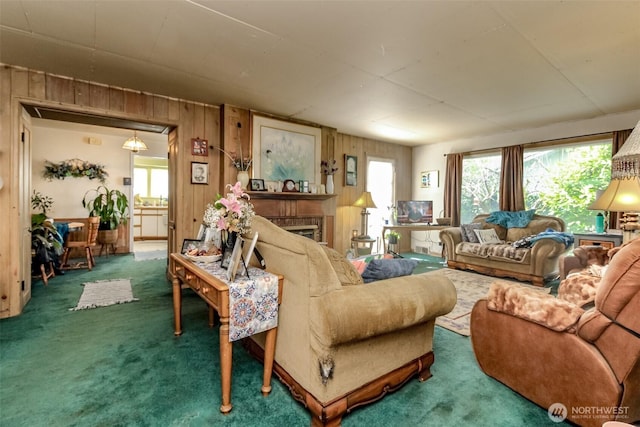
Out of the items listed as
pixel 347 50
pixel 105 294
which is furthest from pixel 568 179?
pixel 105 294

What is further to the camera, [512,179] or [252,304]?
[512,179]

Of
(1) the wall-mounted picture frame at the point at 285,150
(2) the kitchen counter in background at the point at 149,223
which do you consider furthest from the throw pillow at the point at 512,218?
(2) the kitchen counter in background at the point at 149,223

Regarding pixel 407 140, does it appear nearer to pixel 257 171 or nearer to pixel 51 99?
pixel 257 171

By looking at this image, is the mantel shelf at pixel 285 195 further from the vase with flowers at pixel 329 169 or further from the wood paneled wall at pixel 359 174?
the wood paneled wall at pixel 359 174

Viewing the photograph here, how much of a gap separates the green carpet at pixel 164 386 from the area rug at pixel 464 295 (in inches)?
7.0

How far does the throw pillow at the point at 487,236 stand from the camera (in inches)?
186

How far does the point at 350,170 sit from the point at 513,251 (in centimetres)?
302

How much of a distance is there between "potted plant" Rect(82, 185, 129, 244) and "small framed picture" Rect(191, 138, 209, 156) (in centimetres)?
304

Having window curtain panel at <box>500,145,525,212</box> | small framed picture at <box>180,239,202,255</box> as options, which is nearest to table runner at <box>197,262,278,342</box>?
small framed picture at <box>180,239,202,255</box>

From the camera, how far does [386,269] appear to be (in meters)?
1.75

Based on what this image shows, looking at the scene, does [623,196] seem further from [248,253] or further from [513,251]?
[248,253]

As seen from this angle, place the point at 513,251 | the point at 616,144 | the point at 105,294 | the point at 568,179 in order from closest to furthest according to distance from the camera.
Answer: the point at 105,294, the point at 616,144, the point at 513,251, the point at 568,179

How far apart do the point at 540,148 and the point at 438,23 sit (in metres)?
3.97

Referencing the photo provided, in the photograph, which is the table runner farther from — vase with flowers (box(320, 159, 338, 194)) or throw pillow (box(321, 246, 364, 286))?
vase with flowers (box(320, 159, 338, 194))
